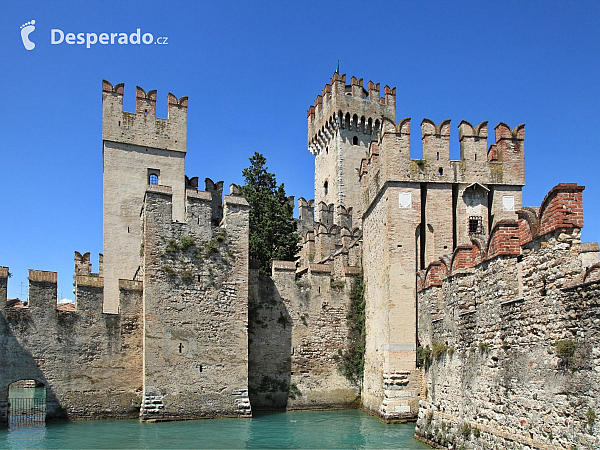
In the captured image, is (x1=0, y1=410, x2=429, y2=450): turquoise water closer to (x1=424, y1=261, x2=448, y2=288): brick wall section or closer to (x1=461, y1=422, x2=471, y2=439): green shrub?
(x1=461, y1=422, x2=471, y2=439): green shrub

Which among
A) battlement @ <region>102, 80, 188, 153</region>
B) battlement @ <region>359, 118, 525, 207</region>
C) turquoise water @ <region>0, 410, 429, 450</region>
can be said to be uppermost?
battlement @ <region>102, 80, 188, 153</region>

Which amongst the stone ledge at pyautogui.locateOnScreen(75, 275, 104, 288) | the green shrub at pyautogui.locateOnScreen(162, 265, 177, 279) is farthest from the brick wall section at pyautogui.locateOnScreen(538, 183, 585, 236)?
the stone ledge at pyautogui.locateOnScreen(75, 275, 104, 288)

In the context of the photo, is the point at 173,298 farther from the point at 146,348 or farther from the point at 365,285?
the point at 365,285

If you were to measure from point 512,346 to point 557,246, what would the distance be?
2.43 m

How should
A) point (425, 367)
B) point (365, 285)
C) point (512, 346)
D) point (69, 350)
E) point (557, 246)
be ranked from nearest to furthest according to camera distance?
point (557, 246)
point (512, 346)
point (425, 367)
point (69, 350)
point (365, 285)

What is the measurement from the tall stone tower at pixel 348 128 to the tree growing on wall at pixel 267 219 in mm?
13508

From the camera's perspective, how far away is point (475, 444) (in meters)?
13.4

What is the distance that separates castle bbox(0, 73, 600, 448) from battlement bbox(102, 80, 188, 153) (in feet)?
0.21

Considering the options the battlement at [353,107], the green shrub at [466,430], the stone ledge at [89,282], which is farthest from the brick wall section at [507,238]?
the battlement at [353,107]

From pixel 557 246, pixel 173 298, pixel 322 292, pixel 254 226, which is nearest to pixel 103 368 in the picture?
pixel 173 298

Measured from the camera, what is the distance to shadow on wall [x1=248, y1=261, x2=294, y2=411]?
2478 cm

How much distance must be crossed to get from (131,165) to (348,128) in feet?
74.2

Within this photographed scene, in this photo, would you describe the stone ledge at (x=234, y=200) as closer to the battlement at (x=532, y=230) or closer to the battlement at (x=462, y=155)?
the battlement at (x=462, y=155)

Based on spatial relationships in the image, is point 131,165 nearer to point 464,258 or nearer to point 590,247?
point 464,258
